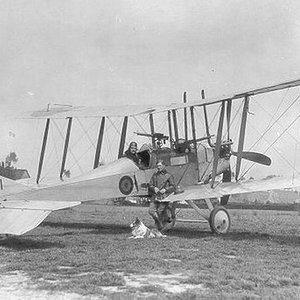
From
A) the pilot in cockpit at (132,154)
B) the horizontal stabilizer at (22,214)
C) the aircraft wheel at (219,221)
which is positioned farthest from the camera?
the pilot in cockpit at (132,154)

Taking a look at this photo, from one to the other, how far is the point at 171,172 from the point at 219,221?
72.2 inches

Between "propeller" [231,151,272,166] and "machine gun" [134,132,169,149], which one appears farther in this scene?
"propeller" [231,151,272,166]

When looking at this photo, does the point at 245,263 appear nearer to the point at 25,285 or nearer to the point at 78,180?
the point at 25,285

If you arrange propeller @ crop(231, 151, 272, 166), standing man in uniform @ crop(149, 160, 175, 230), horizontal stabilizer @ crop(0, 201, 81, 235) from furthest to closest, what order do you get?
propeller @ crop(231, 151, 272, 166) → standing man in uniform @ crop(149, 160, 175, 230) → horizontal stabilizer @ crop(0, 201, 81, 235)

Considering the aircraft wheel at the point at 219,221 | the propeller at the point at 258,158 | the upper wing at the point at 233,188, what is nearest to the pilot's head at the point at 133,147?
the upper wing at the point at 233,188

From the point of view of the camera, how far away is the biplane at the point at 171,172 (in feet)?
29.5

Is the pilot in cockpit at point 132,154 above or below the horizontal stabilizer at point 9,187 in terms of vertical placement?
above

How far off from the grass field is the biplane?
2.33ft

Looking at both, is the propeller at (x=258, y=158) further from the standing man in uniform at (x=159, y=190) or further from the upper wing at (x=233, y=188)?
the standing man in uniform at (x=159, y=190)

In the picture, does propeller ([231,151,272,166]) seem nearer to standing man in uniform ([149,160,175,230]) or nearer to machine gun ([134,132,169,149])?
machine gun ([134,132,169,149])

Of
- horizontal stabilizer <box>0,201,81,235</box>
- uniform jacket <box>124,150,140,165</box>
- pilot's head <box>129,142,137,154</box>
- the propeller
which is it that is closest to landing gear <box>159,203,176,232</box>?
uniform jacket <box>124,150,140,165</box>

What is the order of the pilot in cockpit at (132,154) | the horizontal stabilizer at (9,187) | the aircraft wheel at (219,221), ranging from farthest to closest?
the pilot in cockpit at (132,154) → the aircraft wheel at (219,221) → the horizontal stabilizer at (9,187)

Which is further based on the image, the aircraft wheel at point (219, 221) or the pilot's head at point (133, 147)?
the pilot's head at point (133, 147)

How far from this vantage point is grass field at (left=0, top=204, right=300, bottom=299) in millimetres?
4852
